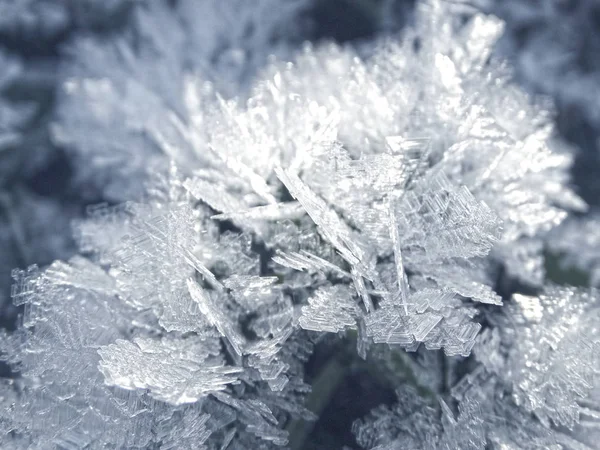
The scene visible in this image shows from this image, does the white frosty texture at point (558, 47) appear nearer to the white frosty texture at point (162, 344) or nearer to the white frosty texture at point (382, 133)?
the white frosty texture at point (382, 133)

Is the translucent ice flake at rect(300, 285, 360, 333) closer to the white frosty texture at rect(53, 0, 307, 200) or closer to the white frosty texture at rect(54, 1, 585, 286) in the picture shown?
the white frosty texture at rect(54, 1, 585, 286)

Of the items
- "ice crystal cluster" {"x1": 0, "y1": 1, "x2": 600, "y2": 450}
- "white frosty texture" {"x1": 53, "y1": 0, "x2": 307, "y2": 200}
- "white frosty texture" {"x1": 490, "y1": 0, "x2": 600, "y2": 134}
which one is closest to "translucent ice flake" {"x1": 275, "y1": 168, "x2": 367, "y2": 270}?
"ice crystal cluster" {"x1": 0, "y1": 1, "x2": 600, "y2": 450}

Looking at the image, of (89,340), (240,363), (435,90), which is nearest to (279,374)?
(240,363)

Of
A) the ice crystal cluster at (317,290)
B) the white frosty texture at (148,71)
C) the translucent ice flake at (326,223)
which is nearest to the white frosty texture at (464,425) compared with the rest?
the ice crystal cluster at (317,290)

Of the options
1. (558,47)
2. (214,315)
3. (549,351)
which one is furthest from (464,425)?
(558,47)

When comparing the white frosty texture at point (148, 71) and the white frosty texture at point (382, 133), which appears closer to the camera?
the white frosty texture at point (382, 133)

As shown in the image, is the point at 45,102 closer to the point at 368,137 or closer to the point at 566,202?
the point at 368,137
